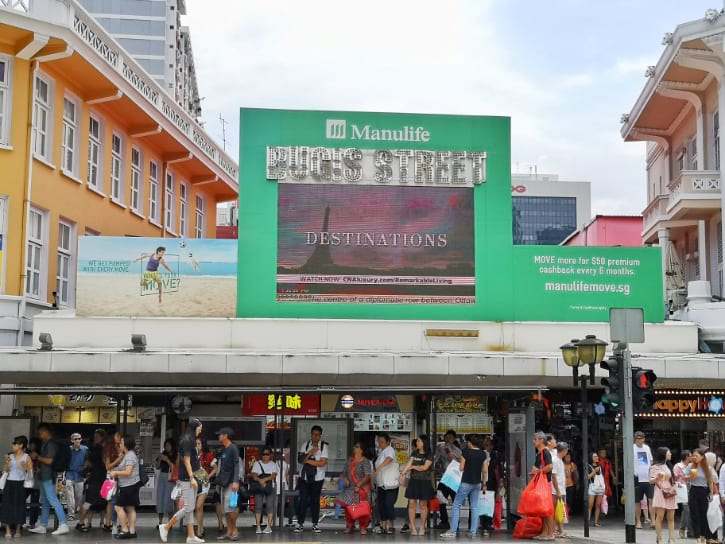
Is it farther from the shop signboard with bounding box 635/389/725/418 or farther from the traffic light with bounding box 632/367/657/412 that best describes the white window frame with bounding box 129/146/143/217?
the traffic light with bounding box 632/367/657/412

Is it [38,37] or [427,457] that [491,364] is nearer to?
[427,457]

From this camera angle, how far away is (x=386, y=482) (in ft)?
57.9

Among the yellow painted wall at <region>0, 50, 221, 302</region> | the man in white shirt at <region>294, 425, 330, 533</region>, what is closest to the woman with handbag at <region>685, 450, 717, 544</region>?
the man in white shirt at <region>294, 425, 330, 533</region>

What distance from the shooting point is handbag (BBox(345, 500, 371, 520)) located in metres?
17.5

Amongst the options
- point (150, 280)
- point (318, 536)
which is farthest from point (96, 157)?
point (318, 536)

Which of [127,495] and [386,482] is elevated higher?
[386,482]

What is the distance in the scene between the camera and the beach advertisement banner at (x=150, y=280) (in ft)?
69.7

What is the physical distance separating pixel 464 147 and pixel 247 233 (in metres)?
5.17

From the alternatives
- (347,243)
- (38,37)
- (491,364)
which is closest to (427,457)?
(491,364)

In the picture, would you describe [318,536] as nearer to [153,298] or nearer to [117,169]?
[153,298]

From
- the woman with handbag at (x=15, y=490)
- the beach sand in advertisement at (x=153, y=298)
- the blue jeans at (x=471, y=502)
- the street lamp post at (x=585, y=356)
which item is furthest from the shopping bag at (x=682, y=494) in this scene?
the woman with handbag at (x=15, y=490)

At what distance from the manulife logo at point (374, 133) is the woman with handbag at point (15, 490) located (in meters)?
9.42

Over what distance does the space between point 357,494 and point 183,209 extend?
17.1 meters

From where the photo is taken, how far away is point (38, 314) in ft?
69.8
